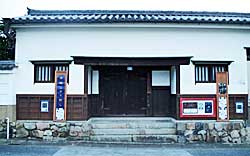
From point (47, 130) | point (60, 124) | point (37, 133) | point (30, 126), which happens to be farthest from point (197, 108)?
point (30, 126)

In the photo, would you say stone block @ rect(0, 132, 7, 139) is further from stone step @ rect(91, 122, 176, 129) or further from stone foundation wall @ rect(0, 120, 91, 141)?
stone step @ rect(91, 122, 176, 129)

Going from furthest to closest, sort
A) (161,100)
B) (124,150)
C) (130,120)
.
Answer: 1. (161,100)
2. (130,120)
3. (124,150)

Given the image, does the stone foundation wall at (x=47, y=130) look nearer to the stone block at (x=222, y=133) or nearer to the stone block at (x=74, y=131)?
the stone block at (x=74, y=131)

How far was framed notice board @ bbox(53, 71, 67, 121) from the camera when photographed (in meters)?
11.7

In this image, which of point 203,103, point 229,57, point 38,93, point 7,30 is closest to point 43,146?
point 38,93

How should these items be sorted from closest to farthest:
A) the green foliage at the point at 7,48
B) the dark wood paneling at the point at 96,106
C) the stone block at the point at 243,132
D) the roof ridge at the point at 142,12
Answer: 1. the stone block at the point at 243,132
2. the dark wood paneling at the point at 96,106
3. the roof ridge at the point at 142,12
4. the green foliage at the point at 7,48

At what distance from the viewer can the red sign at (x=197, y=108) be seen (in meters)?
11.8

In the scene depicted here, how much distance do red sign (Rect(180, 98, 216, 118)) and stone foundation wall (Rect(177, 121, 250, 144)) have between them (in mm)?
354

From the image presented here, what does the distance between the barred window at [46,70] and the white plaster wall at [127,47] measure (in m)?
0.23

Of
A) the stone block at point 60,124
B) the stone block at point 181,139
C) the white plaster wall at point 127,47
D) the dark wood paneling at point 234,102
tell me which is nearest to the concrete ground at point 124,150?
the stone block at point 181,139

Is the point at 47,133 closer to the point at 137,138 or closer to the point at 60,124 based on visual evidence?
the point at 60,124

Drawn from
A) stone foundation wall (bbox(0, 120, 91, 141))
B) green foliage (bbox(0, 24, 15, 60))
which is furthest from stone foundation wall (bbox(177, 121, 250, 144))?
green foliage (bbox(0, 24, 15, 60))

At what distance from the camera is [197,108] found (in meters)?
11.8

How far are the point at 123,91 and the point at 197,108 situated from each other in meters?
3.72
